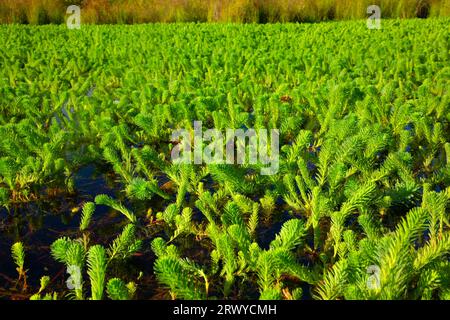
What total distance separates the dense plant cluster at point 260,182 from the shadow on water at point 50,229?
4 cm

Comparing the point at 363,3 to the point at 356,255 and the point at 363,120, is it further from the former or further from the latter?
the point at 356,255

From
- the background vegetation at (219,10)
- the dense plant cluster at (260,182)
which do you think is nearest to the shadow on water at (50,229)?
the dense plant cluster at (260,182)

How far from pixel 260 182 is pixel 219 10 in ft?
30.7

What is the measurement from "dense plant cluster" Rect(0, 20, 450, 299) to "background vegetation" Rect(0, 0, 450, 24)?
6047mm

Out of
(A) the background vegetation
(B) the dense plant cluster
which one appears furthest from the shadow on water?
(A) the background vegetation

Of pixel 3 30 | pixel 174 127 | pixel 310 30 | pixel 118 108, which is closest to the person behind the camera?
pixel 174 127

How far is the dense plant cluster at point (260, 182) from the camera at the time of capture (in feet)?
4.25

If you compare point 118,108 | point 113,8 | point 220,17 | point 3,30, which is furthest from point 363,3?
point 118,108

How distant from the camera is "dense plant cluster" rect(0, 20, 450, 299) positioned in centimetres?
130

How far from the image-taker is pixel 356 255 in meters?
1.29

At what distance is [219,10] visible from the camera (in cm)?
1059

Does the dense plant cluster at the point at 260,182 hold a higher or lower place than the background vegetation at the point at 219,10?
lower

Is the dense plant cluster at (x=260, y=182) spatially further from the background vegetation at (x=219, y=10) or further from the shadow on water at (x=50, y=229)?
the background vegetation at (x=219, y=10)
